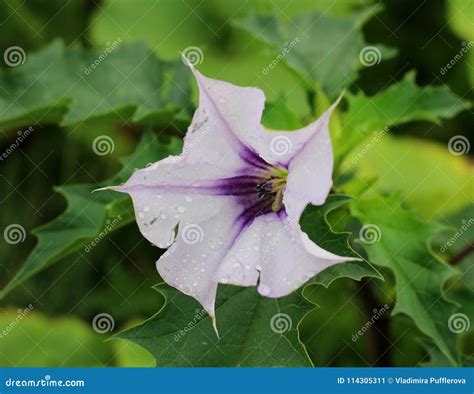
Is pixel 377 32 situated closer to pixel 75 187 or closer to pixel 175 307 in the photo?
pixel 75 187

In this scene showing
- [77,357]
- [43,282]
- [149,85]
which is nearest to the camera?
[149,85]

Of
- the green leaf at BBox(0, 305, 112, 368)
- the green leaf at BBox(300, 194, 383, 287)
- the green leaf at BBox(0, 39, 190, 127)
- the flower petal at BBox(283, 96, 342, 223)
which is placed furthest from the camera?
the green leaf at BBox(0, 305, 112, 368)

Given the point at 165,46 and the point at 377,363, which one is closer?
the point at 377,363

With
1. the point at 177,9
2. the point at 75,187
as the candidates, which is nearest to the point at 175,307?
the point at 75,187

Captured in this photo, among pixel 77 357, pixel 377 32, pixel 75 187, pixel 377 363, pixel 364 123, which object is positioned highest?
pixel 377 32

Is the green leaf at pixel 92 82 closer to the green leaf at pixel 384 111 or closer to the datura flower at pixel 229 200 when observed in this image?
the green leaf at pixel 384 111

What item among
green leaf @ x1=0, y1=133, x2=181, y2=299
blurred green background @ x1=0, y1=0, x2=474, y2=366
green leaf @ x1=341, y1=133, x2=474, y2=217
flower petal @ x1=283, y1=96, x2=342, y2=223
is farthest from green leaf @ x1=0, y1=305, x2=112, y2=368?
flower petal @ x1=283, y1=96, x2=342, y2=223

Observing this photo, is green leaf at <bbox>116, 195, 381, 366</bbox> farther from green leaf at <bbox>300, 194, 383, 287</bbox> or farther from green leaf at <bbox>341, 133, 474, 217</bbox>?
green leaf at <bbox>341, 133, 474, 217</bbox>

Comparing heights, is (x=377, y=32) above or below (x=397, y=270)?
above
